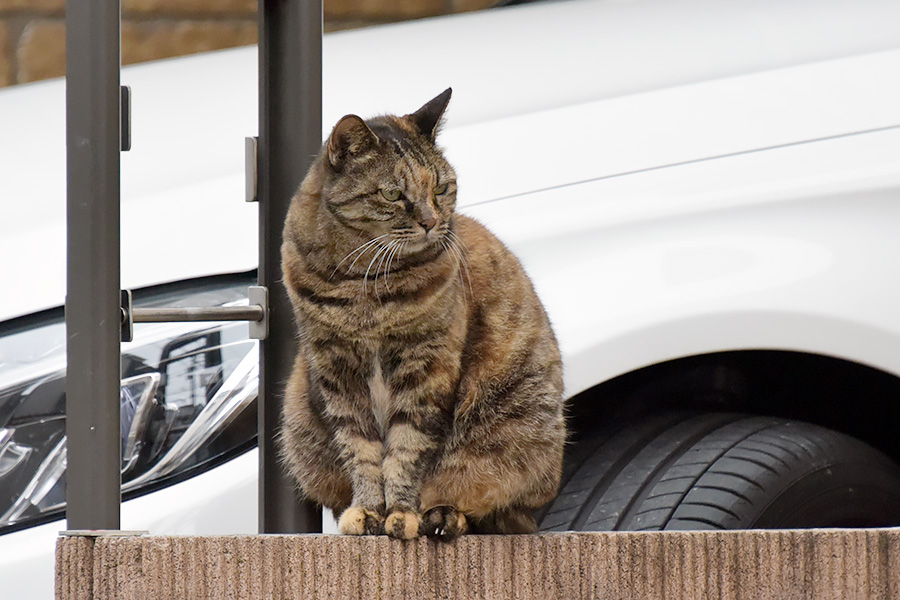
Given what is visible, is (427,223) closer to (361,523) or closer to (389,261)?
(389,261)

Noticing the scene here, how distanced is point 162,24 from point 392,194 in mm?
3115

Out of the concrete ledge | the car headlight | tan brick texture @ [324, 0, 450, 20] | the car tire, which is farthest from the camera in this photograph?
tan brick texture @ [324, 0, 450, 20]

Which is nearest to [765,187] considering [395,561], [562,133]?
[562,133]

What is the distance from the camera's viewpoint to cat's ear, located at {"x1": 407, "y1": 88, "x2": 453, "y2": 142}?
1303 millimetres

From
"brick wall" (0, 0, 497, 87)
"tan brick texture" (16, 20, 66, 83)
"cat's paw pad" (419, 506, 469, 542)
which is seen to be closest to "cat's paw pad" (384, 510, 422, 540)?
"cat's paw pad" (419, 506, 469, 542)

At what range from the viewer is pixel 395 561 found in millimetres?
938

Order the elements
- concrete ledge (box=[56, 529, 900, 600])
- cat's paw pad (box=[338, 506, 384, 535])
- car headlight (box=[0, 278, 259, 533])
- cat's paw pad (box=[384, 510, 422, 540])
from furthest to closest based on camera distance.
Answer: car headlight (box=[0, 278, 259, 533]) → cat's paw pad (box=[338, 506, 384, 535]) → cat's paw pad (box=[384, 510, 422, 540]) → concrete ledge (box=[56, 529, 900, 600])

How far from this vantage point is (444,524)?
1.05 metres

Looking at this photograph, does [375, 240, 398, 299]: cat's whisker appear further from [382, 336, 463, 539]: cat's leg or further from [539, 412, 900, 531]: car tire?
[539, 412, 900, 531]: car tire

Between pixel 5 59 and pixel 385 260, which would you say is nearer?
pixel 385 260

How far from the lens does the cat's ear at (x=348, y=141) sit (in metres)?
1.22

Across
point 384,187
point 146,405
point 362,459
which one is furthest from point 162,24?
point 362,459

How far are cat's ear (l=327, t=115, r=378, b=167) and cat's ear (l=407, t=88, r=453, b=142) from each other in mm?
87

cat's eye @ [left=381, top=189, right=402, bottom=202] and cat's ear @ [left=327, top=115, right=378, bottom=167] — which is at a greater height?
cat's ear @ [left=327, top=115, right=378, bottom=167]
